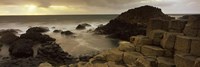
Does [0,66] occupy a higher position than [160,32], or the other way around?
[160,32]

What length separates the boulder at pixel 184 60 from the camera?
766 cm

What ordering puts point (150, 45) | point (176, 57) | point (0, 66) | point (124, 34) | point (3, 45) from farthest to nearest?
1. point (124, 34)
2. point (3, 45)
3. point (0, 66)
4. point (150, 45)
5. point (176, 57)

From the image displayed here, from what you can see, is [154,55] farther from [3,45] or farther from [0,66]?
[3,45]

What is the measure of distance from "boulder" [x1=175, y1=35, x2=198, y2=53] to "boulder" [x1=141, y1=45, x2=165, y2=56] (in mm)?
634

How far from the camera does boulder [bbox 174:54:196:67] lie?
7.66 m

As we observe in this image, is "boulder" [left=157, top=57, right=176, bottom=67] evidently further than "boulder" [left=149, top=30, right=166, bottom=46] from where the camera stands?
No

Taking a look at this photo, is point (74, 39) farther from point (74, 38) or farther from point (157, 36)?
point (157, 36)

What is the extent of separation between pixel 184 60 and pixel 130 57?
2367mm

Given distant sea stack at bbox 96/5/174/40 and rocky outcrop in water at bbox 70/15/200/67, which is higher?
rocky outcrop in water at bbox 70/15/200/67

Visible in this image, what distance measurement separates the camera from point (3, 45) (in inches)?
1018

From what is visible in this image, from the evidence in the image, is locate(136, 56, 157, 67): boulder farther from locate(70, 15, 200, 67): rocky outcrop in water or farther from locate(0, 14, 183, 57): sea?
locate(0, 14, 183, 57): sea

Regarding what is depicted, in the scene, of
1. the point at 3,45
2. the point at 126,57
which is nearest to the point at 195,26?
the point at 126,57

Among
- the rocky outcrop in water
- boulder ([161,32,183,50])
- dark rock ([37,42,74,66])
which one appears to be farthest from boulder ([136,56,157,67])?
dark rock ([37,42,74,66])

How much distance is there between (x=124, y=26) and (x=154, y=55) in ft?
91.2
